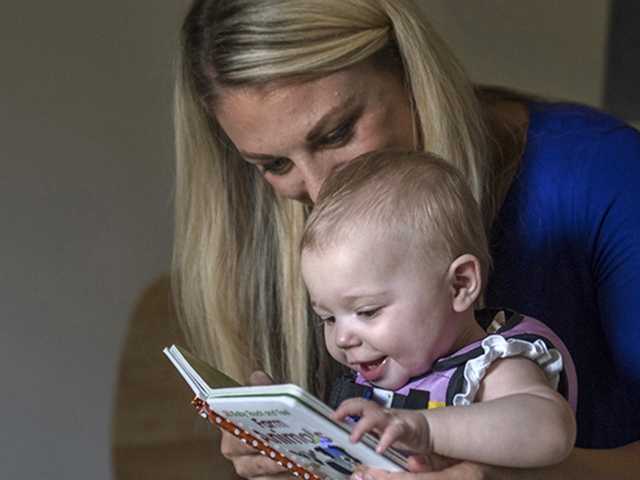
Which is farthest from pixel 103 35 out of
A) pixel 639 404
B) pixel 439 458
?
pixel 439 458

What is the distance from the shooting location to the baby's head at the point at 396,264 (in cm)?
145

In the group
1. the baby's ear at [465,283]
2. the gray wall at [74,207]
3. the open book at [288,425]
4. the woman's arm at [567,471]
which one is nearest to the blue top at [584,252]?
the woman's arm at [567,471]

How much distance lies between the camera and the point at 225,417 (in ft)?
4.54

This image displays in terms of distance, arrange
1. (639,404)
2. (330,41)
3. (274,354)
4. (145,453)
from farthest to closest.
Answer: (145,453), (274,354), (639,404), (330,41)

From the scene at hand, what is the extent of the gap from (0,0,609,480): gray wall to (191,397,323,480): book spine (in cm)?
171

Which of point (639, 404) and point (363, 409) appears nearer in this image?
point (363, 409)

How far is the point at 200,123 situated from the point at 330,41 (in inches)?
13.9

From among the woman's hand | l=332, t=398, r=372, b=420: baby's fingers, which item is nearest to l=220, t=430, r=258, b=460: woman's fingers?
the woman's hand

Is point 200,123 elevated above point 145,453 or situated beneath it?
elevated above

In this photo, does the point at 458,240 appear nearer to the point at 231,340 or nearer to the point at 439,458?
the point at 439,458

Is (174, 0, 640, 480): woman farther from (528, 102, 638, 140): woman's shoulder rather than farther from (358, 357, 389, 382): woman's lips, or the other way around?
(358, 357, 389, 382): woman's lips

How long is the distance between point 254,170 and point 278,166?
25 cm

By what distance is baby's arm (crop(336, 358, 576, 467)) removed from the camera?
132 cm

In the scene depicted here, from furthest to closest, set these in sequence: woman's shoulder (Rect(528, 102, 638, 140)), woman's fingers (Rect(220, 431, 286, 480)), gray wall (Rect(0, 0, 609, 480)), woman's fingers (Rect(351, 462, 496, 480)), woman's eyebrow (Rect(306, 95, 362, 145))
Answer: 1. gray wall (Rect(0, 0, 609, 480))
2. woman's shoulder (Rect(528, 102, 638, 140))
3. woman's eyebrow (Rect(306, 95, 362, 145))
4. woman's fingers (Rect(220, 431, 286, 480))
5. woman's fingers (Rect(351, 462, 496, 480))
